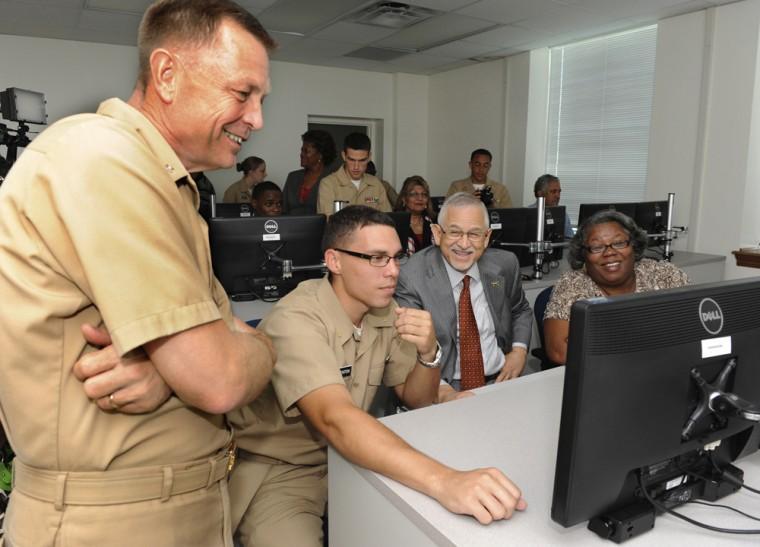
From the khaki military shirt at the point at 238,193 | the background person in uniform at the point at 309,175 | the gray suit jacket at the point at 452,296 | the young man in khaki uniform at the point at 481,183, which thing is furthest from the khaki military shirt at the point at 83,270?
the khaki military shirt at the point at 238,193

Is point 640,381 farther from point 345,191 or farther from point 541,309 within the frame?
point 345,191

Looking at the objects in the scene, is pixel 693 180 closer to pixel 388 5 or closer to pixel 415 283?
pixel 388 5

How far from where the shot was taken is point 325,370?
4.15 ft

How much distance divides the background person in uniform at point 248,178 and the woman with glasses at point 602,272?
150 inches

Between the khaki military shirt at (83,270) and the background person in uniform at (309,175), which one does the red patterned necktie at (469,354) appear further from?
the background person in uniform at (309,175)

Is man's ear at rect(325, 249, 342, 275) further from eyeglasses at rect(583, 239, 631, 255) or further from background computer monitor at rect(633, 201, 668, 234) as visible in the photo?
background computer monitor at rect(633, 201, 668, 234)

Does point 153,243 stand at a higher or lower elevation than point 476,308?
higher

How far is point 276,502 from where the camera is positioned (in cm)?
144

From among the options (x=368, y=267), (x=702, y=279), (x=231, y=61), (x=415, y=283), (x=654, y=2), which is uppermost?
(x=654, y=2)

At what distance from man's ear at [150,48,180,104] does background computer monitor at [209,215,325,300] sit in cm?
176

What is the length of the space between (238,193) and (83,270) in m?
5.32

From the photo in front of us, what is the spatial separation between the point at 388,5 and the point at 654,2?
2.00 metres

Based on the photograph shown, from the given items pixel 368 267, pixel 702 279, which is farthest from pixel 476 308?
pixel 702 279

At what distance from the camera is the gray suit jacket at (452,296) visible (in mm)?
2154
